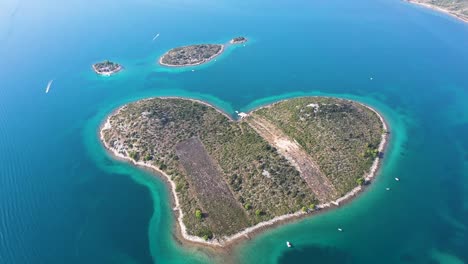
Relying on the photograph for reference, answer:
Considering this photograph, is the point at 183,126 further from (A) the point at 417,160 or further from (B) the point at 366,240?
(A) the point at 417,160

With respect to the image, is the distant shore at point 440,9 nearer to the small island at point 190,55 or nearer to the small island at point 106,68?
the small island at point 190,55

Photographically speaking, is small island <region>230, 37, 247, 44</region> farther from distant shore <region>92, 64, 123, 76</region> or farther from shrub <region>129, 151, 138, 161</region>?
shrub <region>129, 151, 138, 161</region>

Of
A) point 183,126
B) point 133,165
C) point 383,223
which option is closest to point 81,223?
point 133,165

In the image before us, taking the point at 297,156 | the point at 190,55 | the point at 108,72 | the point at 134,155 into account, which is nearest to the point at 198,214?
the point at 134,155

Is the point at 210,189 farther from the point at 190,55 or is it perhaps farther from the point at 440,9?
the point at 440,9

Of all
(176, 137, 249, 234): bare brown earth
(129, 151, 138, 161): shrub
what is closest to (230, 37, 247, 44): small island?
(176, 137, 249, 234): bare brown earth
